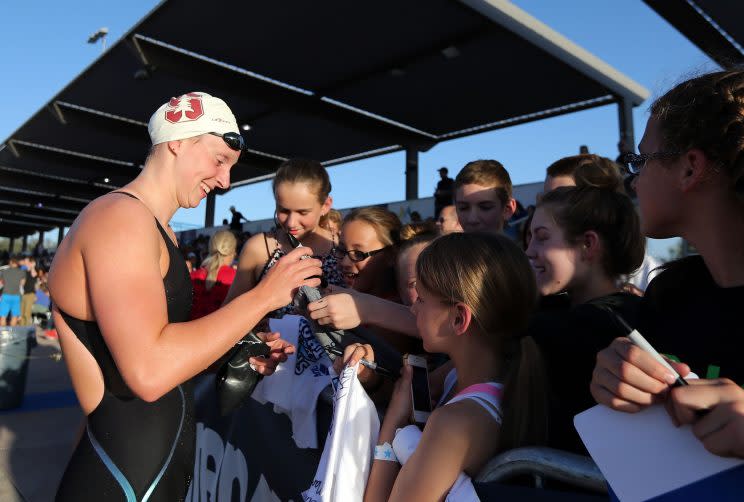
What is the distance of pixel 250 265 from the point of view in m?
3.22

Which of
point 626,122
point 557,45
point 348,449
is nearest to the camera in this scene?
point 348,449

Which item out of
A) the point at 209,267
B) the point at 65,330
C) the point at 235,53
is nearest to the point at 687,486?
the point at 65,330

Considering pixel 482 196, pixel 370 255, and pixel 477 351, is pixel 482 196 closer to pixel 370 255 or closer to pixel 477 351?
pixel 370 255

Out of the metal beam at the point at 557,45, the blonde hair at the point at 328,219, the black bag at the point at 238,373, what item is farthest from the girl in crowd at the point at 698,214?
the metal beam at the point at 557,45

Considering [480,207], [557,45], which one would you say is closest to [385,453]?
[480,207]

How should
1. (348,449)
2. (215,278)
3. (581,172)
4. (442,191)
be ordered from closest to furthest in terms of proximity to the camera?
(348,449) → (581,172) → (215,278) → (442,191)

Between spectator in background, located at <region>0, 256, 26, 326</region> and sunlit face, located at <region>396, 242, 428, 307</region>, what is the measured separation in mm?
15493

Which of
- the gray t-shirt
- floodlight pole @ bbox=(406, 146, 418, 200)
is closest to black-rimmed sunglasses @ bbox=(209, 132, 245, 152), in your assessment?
floodlight pole @ bbox=(406, 146, 418, 200)

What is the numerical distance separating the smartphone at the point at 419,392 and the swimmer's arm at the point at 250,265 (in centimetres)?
164

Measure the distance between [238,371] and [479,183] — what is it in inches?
75.0

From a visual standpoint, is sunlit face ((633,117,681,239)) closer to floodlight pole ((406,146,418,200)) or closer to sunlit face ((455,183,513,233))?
sunlit face ((455,183,513,233))

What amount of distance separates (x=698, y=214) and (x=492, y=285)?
23.1 inches

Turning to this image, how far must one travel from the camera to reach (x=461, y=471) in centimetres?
137

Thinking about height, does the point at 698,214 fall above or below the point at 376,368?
above
